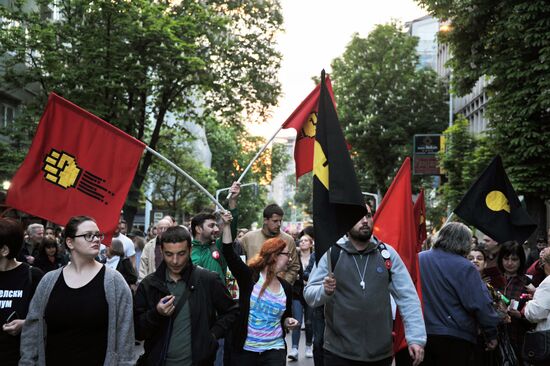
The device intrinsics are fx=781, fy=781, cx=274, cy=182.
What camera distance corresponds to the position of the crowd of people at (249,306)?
502 centimetres

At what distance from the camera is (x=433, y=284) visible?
270 inches

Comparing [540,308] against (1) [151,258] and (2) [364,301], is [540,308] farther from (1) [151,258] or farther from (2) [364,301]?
(1) [151,258]

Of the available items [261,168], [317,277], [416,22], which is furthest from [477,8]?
[416,22]

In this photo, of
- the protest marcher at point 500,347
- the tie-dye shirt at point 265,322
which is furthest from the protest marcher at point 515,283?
the tie-dye shirt at point 265,322

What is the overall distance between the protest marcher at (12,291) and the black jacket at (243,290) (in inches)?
68.3

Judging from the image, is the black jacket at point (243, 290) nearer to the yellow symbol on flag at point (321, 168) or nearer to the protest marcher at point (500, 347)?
the yellow symbol on flag at point (321, 168)

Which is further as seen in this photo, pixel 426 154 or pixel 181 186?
pixel 181 186

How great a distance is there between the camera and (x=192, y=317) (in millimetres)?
5277

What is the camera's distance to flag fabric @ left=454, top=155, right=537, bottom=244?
8.87 meters

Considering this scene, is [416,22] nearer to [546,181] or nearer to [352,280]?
[546,181]

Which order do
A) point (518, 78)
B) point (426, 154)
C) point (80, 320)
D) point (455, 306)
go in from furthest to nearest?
point (426, 154)
point (518, 78)
point (455, 306)
point (80, 320)

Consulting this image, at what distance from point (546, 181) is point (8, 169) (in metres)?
16.1

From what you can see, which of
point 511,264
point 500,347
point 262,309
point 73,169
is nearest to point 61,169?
point 73,169

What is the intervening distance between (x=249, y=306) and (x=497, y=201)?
373 cm
